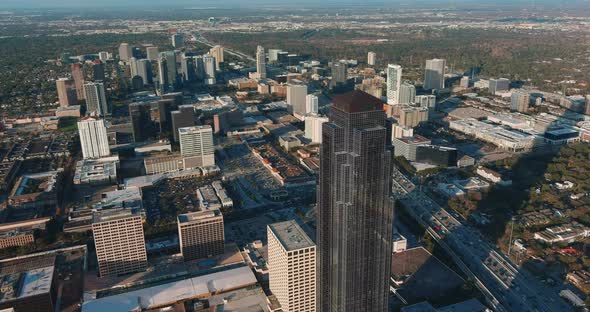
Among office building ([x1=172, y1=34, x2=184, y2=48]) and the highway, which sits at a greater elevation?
office building ([x1=172, y1=34, x2=184, y2=48])

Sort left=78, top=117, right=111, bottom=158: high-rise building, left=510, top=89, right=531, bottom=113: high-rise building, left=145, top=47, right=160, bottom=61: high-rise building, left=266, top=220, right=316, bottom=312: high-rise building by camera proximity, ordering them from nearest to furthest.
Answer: left=266, top=220, right=316, bottom=312: high-rise building, left=78, top=117, right=111, bottom=158: high-rise building, left=510, top=89, right=531, bottom=113: high-rise building, left=145, top=47, right=160, bottom=61: high-rise building

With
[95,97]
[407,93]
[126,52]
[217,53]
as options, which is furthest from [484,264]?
[126,52]

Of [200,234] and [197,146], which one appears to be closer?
[200,234]

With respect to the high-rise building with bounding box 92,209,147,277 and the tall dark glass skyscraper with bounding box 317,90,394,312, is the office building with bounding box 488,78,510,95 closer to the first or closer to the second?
the tall dark glass skyscraper with bounding box 317,90,394,312

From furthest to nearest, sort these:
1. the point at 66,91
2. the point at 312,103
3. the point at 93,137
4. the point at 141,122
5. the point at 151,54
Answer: the point at 151,54 → the point at 66,91 → the point at 312,103 → the point at 141,122 → the point at 93,137

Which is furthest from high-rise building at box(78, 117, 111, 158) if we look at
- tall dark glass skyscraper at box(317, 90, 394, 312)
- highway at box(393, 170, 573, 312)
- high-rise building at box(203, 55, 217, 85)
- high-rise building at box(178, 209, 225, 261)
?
high-rise building at box(203, 55, 217, 85)

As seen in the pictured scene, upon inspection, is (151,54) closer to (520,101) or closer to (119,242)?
(520,101)

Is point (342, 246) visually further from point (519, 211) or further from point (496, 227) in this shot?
point (519, 211)
